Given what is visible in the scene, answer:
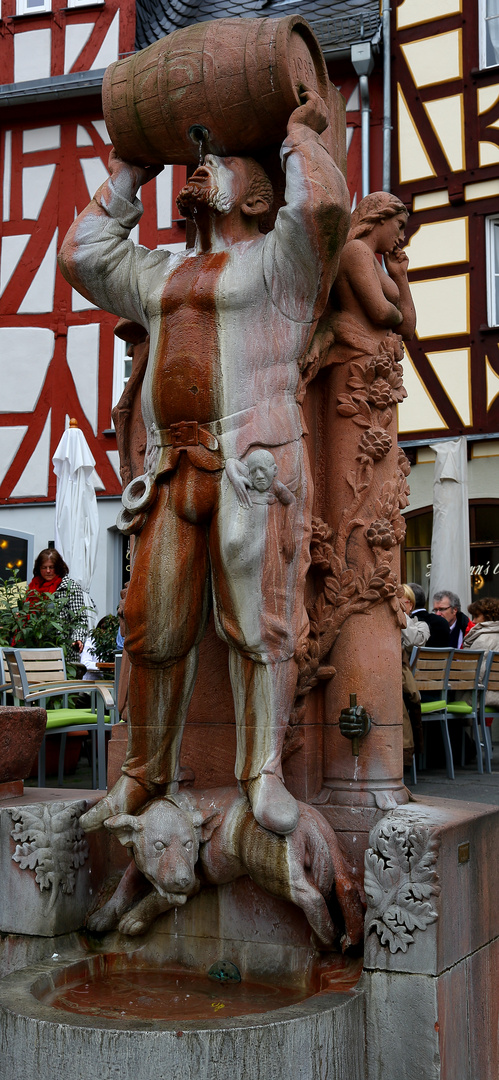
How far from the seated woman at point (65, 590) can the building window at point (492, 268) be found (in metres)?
6.74

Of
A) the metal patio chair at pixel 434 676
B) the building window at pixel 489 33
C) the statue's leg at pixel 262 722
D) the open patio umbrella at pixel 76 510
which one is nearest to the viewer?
the statue's leg at pixel 262 722

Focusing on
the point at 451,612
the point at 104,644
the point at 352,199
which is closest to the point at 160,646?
the point at 104,644

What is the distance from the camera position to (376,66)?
48.0 ft

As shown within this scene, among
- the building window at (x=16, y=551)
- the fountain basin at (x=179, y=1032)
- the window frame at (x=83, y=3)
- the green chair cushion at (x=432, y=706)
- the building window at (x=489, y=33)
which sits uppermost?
the window frame at (x=83, y=3)

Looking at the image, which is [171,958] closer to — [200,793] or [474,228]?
[200,793]

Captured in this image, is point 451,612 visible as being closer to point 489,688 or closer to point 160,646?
point 489,688

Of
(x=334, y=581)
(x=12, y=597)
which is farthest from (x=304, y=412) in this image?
(x=12, y=597)

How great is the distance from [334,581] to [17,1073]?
1401 millimetres

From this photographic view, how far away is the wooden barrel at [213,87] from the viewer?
121 inches

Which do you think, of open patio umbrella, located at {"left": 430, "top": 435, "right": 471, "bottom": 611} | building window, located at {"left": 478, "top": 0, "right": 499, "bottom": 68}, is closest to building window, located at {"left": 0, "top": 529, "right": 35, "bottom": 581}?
open patio umbrella, located at {"left": 430, "top": 435, "right": 471, "bottom": 611}

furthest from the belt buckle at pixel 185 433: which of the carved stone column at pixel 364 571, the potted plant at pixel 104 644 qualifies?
the potted plant at pixel 104 644

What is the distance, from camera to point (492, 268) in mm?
13977

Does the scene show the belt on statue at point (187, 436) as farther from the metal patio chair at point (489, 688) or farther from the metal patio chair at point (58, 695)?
the metal patio chair at point (489, 688)

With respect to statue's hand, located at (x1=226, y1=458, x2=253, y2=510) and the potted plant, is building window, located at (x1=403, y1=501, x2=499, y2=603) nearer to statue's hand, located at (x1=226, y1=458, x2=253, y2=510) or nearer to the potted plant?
the potted plant
